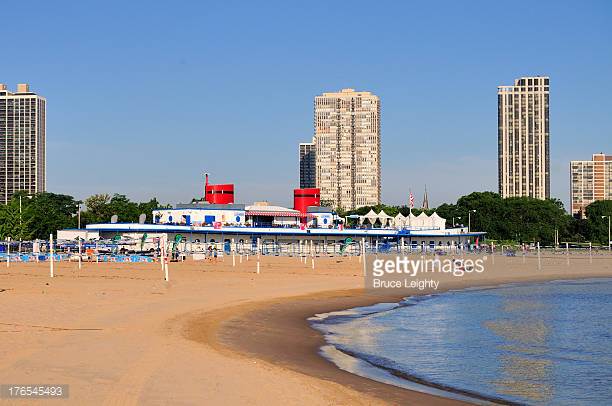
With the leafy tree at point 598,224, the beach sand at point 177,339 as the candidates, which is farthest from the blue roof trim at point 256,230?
the leafy tree at point 598,224

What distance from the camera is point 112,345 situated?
19.3 meters

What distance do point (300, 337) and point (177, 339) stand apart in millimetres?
5082

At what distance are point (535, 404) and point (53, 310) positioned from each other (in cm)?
1716

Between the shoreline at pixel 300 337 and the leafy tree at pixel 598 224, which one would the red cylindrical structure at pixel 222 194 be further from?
the leafy tree at pixel 598 224

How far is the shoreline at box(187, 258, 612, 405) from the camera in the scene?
16422 millimetres

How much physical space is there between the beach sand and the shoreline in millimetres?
51

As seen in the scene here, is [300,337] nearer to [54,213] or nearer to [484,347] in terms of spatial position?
[484,347]

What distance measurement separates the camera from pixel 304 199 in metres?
96.2

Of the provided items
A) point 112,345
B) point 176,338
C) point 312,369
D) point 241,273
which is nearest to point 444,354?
point 312,369

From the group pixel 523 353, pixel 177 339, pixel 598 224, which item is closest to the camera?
pixel 177 339

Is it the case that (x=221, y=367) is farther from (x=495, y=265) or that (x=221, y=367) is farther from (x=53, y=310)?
(x=495, y=265)

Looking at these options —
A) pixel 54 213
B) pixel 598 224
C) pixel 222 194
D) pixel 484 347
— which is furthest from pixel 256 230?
pixel 598 224

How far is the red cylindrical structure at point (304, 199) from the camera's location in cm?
9625

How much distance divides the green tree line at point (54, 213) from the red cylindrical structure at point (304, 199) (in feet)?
83.9
